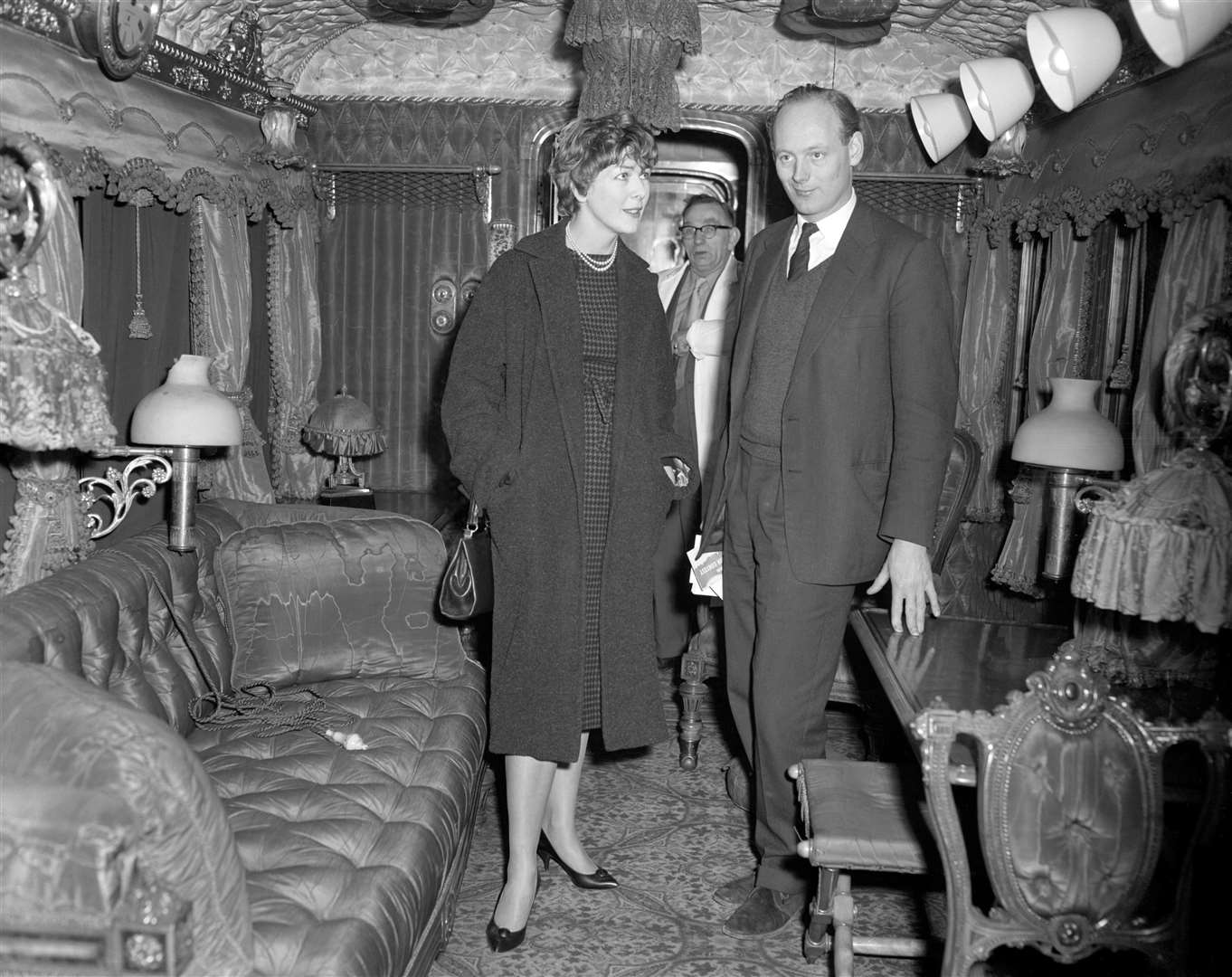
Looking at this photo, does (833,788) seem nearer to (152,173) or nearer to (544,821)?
(544,821)

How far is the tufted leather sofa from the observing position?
5.39 ft

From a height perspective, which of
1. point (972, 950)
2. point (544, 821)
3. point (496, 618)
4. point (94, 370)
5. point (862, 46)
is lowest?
point (544, 821)

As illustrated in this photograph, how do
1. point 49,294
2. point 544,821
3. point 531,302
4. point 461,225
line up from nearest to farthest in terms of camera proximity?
point 531,302
point 544,821
point 49,294
point 461,225

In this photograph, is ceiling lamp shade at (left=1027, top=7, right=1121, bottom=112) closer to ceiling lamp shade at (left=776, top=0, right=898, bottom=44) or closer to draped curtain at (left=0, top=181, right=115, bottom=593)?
ceiling lamp shade at (left=776, top=0, right=898, bottom=44)

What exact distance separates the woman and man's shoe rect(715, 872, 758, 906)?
2.22 ft

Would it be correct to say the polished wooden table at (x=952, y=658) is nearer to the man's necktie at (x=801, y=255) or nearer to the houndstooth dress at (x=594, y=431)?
the houndstooth dress at (x=594, y=431)

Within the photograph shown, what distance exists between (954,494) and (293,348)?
11.4ft

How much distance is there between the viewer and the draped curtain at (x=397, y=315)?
651 cm

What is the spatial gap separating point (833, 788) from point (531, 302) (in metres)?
1.40

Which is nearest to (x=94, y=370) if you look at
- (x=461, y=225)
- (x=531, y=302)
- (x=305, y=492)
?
(x=531, y=302)

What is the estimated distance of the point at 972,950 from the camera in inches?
81.6

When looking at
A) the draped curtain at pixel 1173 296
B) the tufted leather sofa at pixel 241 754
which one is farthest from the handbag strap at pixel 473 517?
the draped curtain at pixel 1173 296

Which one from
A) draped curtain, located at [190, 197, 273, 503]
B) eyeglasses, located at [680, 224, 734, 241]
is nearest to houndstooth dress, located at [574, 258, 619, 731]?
eyeglasses, located at [680, 224, 734, 241]

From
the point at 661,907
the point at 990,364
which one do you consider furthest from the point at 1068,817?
the point at 990,364
